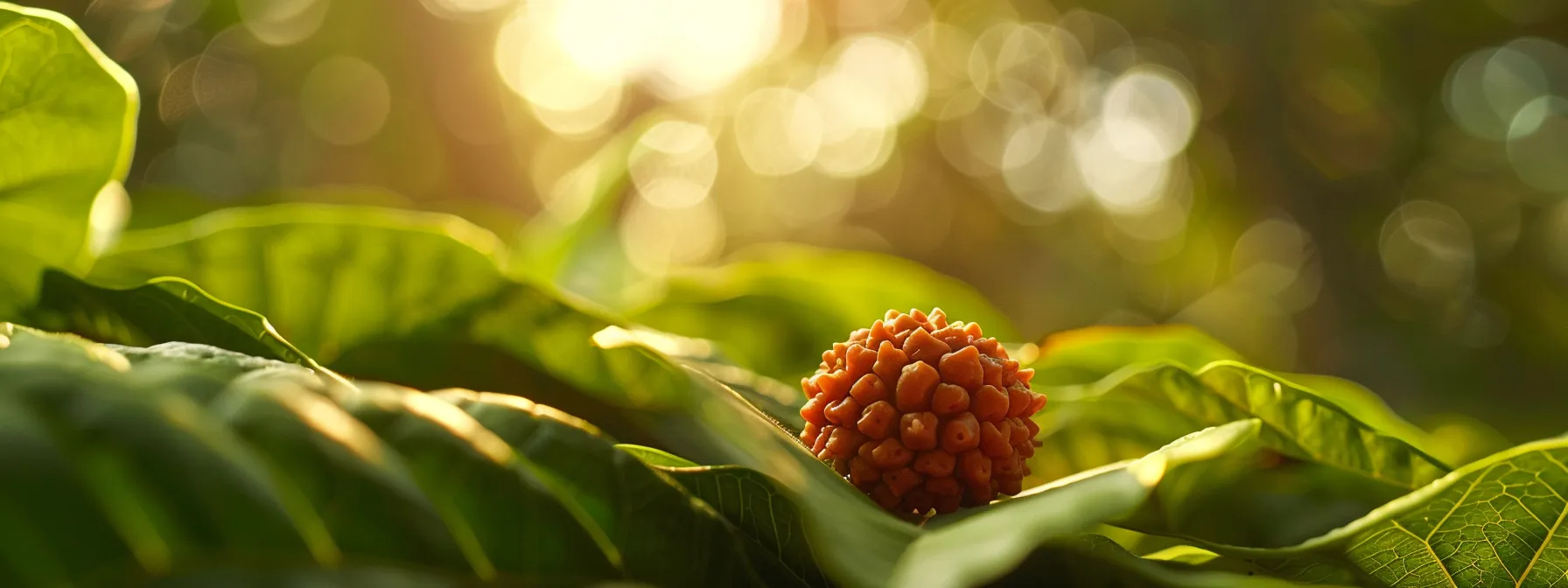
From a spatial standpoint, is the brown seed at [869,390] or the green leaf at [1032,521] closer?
the green leaf at [1032,521]

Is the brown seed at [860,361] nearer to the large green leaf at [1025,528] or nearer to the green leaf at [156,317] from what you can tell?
the large green leaf at [1025,528]

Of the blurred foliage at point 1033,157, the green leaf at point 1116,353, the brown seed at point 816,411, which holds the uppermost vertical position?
the blurred foliage at point 1033,157

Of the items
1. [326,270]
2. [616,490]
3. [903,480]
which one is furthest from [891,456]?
[326,270]

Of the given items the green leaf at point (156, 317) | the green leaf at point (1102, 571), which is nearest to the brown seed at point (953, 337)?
the green leaf at point (1102, 571)

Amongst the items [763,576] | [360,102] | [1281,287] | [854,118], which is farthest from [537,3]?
[763,576]

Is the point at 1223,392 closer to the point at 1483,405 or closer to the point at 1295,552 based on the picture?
the point at 1295,552

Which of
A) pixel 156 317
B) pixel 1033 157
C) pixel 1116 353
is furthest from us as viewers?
pixel 1033 157

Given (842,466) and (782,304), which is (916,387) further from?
(782,304)
